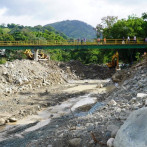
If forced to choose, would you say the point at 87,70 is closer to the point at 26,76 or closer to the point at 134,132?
the point at 26,76

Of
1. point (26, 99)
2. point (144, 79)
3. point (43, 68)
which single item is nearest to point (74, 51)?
point (43, 68)

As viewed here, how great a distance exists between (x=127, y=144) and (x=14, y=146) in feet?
19.6

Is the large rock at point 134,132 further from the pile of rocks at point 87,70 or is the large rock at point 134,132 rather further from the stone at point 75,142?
the pile of rocks at point 87,70

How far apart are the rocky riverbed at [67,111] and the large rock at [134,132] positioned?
805 millimetres

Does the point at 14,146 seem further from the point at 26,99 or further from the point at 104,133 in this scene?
the point at 26,99

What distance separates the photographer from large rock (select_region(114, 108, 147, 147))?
5004mm

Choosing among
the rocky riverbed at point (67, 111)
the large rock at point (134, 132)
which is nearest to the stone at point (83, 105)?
the rocky riverbed at point (67, 111)

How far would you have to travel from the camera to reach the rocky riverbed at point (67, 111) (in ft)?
24.9

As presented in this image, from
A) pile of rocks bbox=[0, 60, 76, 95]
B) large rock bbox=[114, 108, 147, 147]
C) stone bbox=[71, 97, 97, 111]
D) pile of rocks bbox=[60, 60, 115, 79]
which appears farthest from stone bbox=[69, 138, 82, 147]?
pile of rocks bbox=[60, 60, 115, 79]

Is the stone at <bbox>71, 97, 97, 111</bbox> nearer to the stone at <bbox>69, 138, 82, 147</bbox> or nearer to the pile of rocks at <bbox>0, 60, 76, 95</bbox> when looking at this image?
the pile of rocks at <bbox>0, 60, 76, 95</bbox>

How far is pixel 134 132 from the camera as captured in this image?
5.30 m

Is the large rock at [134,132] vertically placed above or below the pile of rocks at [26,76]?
above

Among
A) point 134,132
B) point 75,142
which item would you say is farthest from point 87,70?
point 134,132

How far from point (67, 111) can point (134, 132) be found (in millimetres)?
11570
